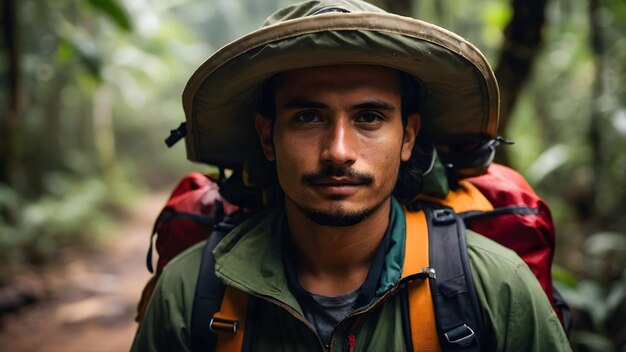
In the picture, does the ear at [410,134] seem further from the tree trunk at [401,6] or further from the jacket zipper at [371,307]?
the tree trunk at [401,6]

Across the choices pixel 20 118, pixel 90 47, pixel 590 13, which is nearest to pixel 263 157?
pixel 90 47

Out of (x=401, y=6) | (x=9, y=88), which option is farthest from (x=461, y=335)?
(x=9, y=88)

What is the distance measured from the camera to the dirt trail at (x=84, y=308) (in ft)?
17.5

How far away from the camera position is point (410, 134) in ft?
7.29

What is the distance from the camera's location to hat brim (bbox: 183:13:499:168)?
1.67m

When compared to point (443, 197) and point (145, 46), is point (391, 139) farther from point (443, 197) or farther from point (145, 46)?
point (145, 46)

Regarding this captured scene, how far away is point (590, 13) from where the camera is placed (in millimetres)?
4000

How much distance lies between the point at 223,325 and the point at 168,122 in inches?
708

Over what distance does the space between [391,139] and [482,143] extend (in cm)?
57

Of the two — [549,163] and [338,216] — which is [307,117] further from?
[549,163]

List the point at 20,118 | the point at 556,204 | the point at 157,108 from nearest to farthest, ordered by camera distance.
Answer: the point at 20,118
the point at 556,204
the point at 157,108

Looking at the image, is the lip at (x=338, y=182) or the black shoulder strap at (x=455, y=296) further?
the lip at (x=338, y=182)

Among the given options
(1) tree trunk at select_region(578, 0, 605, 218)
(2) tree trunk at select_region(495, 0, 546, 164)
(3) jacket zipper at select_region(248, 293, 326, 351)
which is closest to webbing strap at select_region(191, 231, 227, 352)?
(3) jacket zipper at select_region(248, 293, 326, 351)

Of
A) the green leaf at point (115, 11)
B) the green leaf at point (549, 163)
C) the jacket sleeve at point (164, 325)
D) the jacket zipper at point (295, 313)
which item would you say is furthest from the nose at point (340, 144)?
the green leaf at point (549, 163)
